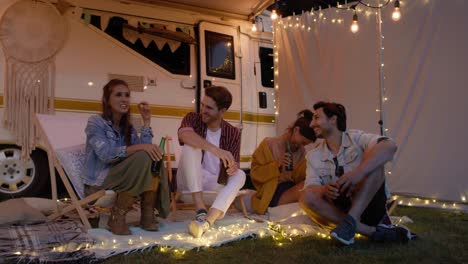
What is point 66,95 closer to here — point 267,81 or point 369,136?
point 267,81

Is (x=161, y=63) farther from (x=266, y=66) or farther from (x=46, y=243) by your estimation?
(x=46, y=243)

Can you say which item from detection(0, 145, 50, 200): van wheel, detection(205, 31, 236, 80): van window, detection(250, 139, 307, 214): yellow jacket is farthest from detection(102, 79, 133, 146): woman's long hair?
detection(205, 31, 236, 80): van window

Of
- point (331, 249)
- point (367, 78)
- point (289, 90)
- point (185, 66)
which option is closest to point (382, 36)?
point (367, 78)

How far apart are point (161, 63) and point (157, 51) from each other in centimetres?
14

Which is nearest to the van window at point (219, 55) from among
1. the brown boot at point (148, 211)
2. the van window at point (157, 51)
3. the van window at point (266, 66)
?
the van window at point (157, 51)

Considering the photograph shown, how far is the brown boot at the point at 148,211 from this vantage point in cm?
299

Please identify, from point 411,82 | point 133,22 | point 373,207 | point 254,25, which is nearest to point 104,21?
point 133,22

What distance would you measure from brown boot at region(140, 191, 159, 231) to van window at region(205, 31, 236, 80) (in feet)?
8.59

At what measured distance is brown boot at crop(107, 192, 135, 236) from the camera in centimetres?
284

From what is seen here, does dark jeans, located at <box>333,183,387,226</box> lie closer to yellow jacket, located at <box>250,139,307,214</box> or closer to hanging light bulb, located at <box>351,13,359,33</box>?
yellow jacket, located at <box>250,139,307,214</box>

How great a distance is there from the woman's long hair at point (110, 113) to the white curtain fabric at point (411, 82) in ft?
9.51

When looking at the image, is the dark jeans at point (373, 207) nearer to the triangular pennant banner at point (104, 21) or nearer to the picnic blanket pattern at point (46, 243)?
the picnic blanket pattern at point (46, 243)

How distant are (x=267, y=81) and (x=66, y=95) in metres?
2.58

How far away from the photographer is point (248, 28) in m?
5.86
